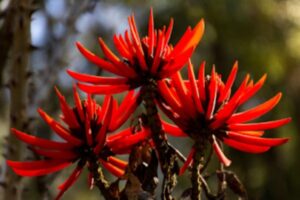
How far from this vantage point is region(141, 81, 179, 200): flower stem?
3.87 feet

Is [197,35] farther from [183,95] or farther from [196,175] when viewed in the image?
[196,175]

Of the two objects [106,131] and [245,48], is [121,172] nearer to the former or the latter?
[106,131]

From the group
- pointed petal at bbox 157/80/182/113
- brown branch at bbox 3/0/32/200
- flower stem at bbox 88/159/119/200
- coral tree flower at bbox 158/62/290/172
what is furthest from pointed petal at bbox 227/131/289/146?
brown branch at bbox 3/0/32/200

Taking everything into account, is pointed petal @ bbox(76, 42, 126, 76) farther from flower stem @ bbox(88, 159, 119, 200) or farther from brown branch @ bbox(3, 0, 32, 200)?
brown branch @ bbox(3, 0, 32, 200)

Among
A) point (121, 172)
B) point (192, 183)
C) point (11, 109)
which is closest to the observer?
point (192, 183)

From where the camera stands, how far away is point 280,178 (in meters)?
7.73

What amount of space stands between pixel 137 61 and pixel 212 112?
143 millimetres

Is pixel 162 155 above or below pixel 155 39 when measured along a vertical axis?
below

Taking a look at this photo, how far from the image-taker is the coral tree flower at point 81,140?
1.22 m

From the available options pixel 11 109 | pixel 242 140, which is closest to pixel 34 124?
pixel 11 109

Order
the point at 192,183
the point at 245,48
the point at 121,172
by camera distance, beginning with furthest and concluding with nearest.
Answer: the point at 245,48
the point at 121,172
the point at 192,183

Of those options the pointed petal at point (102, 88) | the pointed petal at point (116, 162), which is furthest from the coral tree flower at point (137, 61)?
the pointed petal at point (116, 162)

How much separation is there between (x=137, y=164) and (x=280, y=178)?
21.8 feet

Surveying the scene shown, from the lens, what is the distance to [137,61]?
1246mm
